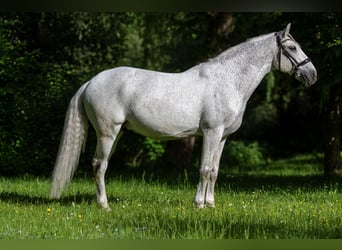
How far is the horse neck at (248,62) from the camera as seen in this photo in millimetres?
6613

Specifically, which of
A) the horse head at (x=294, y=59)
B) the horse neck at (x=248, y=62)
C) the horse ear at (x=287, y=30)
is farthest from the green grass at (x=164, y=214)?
the horse ear at (x=287, y=30)

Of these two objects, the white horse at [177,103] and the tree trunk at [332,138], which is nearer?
the white horse at [177,103]

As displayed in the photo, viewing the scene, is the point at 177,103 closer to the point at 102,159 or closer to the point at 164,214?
the point at 102,159

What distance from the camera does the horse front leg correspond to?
21.1 ft

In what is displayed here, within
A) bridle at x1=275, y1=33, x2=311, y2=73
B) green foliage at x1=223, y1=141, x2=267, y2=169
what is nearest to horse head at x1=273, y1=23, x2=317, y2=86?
bridle at x1=275, y1=33, x2=311, y2=73

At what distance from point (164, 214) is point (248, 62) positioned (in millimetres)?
2360

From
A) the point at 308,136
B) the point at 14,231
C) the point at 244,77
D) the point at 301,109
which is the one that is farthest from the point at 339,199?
the point at 308,136

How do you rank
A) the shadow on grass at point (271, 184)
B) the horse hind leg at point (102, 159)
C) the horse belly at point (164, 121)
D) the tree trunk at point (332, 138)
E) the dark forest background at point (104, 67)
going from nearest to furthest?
the horse belly at point (164, 121), the horse hind leg at point (102, 159), the shadow on grass at point (271, 184), the dark forest background at point (104, 67), the tree trunk at point (332, 138)

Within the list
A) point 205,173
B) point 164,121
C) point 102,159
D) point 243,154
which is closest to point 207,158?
point 205,173

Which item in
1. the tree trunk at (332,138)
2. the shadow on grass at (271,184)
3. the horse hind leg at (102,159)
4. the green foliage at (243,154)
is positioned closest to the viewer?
the horse hind leg at (102,159)

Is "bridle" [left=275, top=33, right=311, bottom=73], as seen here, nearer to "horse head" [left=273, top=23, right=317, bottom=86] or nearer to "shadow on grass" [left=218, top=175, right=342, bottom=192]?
"horse head" [left=273, top=23, right=317, bottom=86]

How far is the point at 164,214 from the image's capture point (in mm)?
5590

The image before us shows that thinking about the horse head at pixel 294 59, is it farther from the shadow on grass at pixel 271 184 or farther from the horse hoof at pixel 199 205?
the shadow on grass at pixel 271 184

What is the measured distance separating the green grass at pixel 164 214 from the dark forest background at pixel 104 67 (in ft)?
8.26
